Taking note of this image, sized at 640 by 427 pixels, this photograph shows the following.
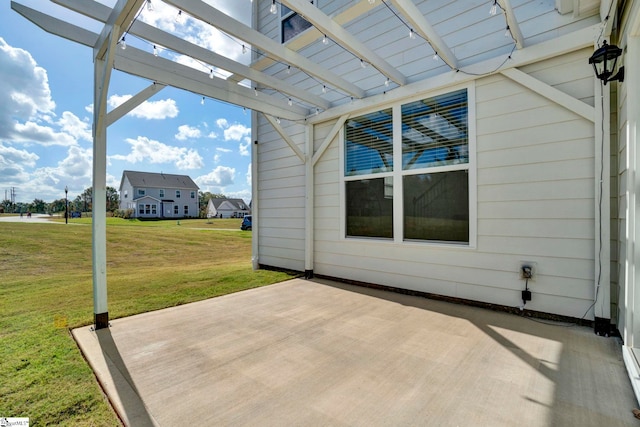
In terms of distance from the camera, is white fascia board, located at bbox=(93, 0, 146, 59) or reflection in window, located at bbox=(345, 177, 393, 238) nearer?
white fascia board, located at bbox=(93, 0, 146, 59)

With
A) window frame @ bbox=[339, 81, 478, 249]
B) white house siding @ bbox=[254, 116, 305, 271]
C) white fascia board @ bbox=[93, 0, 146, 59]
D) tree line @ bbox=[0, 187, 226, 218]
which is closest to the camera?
white fascia board @ bbox=[93, 0, 146, 59]

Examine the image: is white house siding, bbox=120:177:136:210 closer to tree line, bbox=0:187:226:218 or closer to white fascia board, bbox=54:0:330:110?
tree line, bbox=0:187:226:218

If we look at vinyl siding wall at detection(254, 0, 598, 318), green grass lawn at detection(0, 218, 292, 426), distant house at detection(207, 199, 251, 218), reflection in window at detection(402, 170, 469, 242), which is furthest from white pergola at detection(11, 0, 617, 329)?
distant house at detection(207, 199, 251, 218)

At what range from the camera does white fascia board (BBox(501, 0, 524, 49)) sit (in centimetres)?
243

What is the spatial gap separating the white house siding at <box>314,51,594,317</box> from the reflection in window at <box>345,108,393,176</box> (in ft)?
4.12

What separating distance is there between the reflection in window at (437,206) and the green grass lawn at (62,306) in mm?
2541

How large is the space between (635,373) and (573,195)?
1.71 m

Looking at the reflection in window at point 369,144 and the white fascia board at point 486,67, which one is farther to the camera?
the reflection in window at point 369,144

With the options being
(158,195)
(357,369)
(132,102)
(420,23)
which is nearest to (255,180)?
(132,102)

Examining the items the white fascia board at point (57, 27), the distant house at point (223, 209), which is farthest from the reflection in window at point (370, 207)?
the distant house at point (223, 209)

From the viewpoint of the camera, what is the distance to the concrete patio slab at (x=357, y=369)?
5.14 ft

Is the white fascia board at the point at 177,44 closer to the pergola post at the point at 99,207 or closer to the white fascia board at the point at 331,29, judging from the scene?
the pergola post at the point at 99,207

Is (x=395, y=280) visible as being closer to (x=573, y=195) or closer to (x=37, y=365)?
(x=573, y=195)

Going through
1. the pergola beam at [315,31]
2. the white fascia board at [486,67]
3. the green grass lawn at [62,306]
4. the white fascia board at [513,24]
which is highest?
the pergola beam at [315,31]
